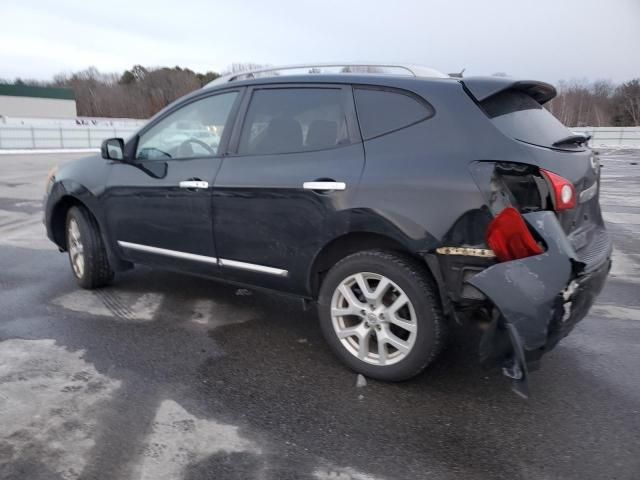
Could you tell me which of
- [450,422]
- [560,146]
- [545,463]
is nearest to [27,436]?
[450,422]

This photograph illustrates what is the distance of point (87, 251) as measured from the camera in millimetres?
4609

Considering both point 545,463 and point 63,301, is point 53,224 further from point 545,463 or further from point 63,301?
point 545,463

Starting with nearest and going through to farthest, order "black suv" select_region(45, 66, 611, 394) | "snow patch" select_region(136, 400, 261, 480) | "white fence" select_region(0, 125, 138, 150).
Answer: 1. "snow patch" select_region(136, 400, 261, 480)
2. "black suv" select_region(45, 66, 611, 394)
3. "white fence" select_region(0, 125, 138, 150)

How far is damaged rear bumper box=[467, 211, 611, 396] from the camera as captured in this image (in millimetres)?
2516

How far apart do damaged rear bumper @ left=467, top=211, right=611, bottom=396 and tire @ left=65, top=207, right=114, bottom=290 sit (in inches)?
136

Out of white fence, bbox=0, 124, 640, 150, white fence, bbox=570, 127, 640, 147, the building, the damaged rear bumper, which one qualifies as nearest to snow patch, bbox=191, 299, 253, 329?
the damaged rear bumper

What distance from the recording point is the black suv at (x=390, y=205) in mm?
2637

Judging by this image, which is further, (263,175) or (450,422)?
(263,175)

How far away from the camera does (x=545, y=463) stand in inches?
95.3

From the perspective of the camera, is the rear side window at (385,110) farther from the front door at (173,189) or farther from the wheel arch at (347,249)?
the front door at (173,189)

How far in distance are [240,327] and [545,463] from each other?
2.35 meters

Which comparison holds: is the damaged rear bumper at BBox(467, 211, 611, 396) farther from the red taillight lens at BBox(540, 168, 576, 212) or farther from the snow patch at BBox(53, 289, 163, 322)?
the snow patch at BBox(53, 289, 163, 322)

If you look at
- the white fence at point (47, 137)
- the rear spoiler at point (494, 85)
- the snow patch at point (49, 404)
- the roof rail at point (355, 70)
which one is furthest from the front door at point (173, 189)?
the white fence at point (47, 137)

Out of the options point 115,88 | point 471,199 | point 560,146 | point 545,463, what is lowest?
point 545,463
